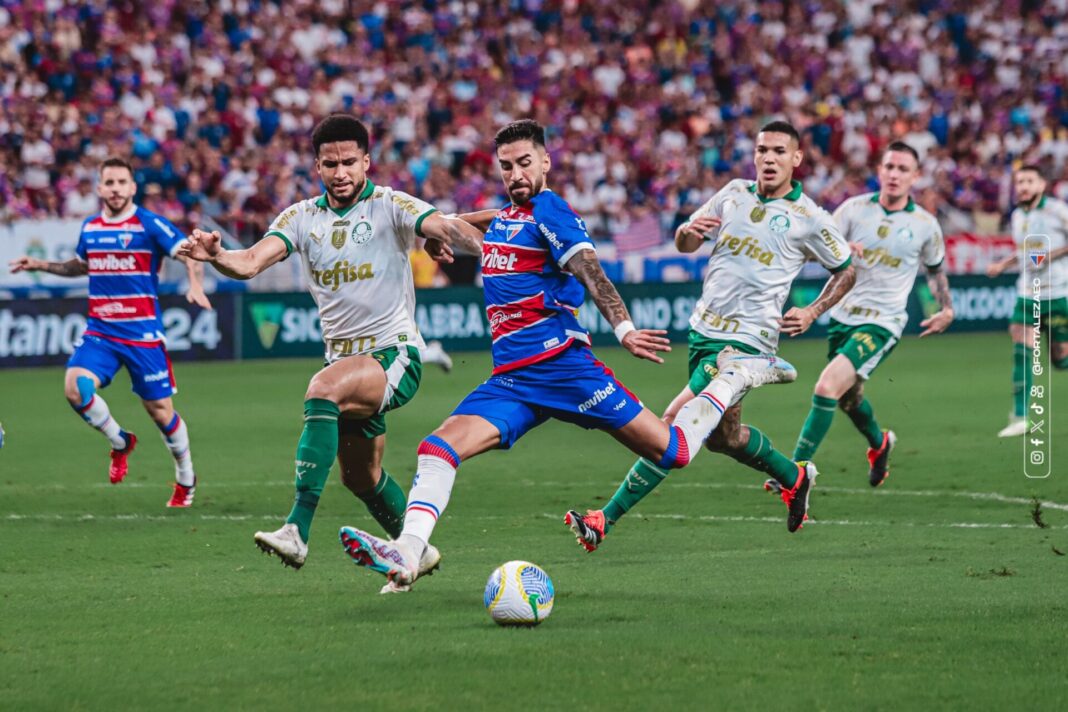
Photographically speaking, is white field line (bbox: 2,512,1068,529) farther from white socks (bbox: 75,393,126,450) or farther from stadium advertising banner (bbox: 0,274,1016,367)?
stadium advertising banner (bbox: 0,274,1016,367)

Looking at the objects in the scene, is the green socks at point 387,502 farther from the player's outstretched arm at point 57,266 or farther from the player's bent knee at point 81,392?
the player's outstretched arm at point 57,266

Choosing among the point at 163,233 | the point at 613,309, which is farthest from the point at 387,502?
the point at 163,233

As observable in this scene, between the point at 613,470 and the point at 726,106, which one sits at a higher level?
the point at 726,106

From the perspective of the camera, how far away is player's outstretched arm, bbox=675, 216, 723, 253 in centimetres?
898

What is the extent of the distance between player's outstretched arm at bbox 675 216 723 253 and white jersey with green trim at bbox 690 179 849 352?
42 centimetres

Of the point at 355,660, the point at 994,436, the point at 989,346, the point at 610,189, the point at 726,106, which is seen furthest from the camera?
the point at 726,106

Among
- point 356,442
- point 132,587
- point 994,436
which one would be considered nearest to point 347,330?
point 356,442

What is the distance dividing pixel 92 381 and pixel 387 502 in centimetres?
394

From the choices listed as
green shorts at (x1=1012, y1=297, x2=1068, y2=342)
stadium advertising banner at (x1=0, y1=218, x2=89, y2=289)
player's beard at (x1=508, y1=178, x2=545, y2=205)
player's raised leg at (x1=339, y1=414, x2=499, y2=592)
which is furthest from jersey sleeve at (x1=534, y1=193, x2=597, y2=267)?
Answer: stadium advertising banner at (x1=0, y1=218, x2=89, y2=289)

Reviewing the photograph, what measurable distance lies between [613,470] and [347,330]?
520cm

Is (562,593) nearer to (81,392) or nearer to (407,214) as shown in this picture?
(407,214)

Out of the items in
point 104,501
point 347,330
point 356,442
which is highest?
point 347,330

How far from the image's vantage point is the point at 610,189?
28.6m

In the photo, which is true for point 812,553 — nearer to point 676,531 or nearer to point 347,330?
point 676,531
